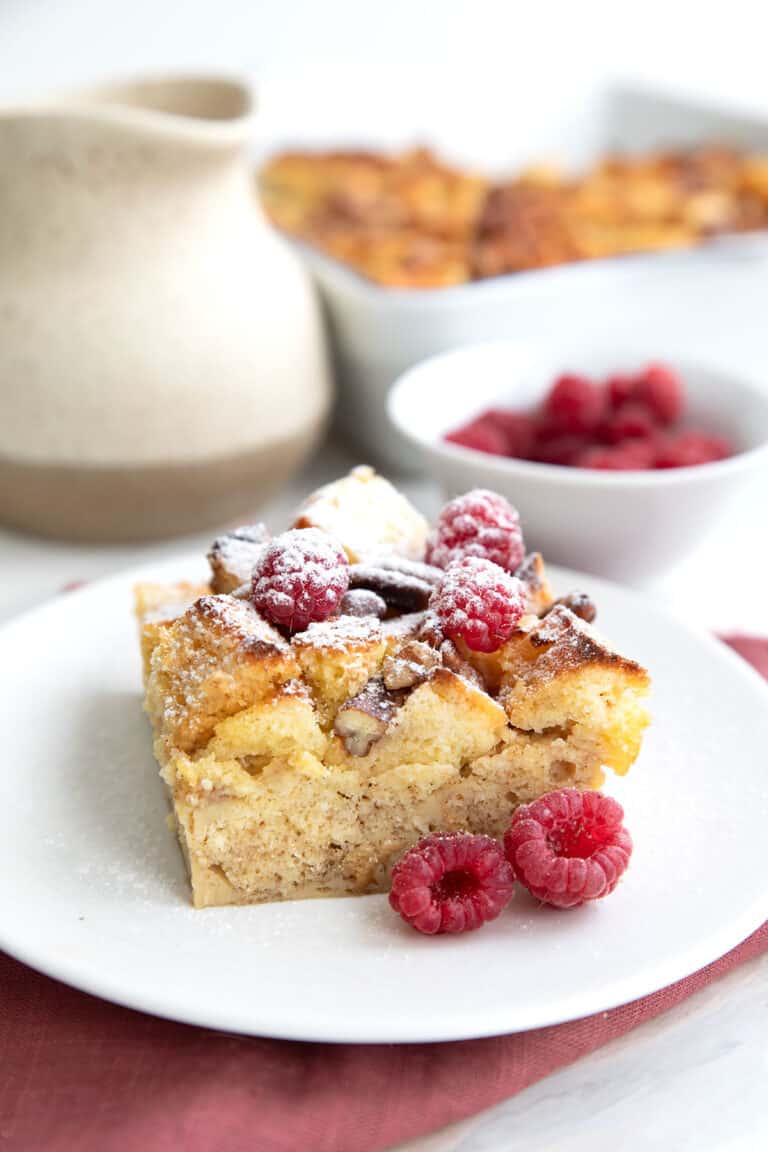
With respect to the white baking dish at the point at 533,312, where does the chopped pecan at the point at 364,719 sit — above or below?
above

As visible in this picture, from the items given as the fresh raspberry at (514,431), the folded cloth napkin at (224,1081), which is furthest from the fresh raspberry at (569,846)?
the fresh raspberry at (514,431)

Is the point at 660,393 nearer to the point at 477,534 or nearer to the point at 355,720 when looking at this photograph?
the point at 477,534

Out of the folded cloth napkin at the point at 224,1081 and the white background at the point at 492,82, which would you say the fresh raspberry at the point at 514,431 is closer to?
the white background at the point at 492,82

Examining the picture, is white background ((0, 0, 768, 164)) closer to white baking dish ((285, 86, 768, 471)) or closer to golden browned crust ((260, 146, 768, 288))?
golden browned crust ((260, 146, 768, 288))

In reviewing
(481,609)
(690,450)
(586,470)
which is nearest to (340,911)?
(481,609)

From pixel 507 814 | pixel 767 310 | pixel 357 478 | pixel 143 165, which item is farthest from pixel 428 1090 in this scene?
pixel 767 310

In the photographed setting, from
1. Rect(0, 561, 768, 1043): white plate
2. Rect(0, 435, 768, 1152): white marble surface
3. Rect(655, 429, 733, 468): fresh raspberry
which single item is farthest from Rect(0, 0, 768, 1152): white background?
Rect(655, 429, 733, 468): fresh raspberry

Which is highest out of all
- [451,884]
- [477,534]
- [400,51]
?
[477,534]
